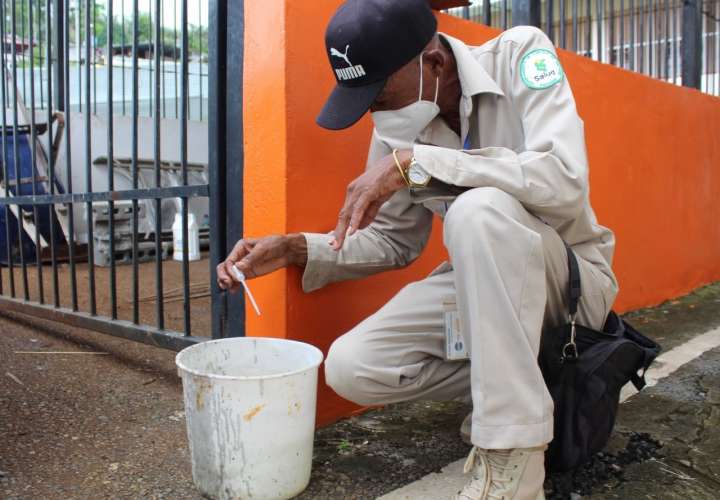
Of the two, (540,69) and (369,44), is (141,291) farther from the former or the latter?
(540,69)

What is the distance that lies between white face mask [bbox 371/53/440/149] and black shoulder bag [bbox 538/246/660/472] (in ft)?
1.62

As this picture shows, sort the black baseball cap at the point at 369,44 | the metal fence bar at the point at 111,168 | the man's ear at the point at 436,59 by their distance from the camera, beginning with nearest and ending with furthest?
the black baseball cap at the point at 369,44 < the man's ear at the point at 436,59 < the metal fence bar at the point at 111,168

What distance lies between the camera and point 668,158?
3.92m

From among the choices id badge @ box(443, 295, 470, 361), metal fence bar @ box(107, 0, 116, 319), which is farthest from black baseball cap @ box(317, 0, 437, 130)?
metal fence bar @ box(107, 0, 116, 319)

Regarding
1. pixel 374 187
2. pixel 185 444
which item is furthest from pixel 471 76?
pixel 185 444

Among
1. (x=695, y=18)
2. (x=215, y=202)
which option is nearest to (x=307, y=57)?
(x=215, y=202)

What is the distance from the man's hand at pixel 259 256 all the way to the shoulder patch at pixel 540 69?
715 millimetres

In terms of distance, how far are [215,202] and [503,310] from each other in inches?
43.2

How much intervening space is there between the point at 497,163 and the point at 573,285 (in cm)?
35

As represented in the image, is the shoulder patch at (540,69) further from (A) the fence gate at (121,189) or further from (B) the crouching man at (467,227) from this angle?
(A) the fence gate at (121,189)

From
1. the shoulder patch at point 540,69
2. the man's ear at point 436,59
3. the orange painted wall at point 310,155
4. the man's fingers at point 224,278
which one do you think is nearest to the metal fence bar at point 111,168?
the orange painted wall at point 310,155

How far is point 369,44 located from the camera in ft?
5.06

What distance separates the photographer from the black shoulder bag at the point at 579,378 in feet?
4.87

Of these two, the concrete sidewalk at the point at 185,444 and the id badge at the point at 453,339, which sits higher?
the id badge at the point at 453,339
